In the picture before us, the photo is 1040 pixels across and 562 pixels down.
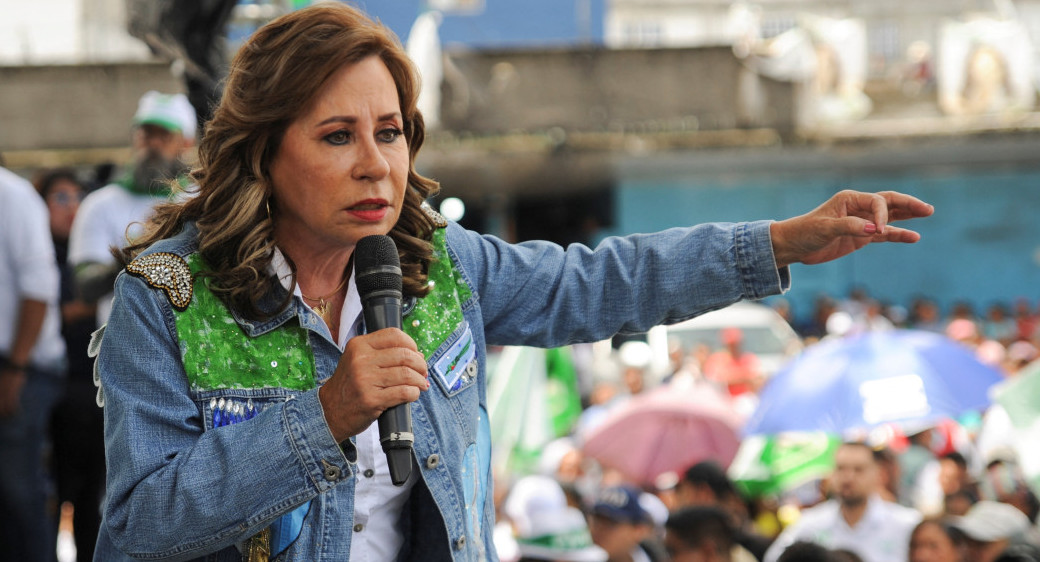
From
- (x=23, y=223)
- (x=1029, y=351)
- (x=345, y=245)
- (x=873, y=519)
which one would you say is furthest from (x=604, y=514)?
(x=1029, y=351)

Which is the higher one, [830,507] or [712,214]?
[830,507]

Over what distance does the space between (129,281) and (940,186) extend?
2390 centimetres

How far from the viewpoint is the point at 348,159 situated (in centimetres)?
235

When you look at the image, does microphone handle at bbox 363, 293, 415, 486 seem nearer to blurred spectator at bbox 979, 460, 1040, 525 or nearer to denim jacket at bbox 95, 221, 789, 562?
denim jacket at bbox 95, 221, 789, 562

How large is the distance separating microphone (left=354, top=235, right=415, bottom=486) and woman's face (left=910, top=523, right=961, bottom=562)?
4.73 metres

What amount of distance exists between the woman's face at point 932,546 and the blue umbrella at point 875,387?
1.54m

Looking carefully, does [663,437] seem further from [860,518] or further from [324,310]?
[324,310]

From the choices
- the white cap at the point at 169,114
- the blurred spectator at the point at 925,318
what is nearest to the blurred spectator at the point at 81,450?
the white cap at the point at 169,114

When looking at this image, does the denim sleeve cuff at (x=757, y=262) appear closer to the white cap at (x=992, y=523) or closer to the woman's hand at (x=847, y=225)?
the woman's hand at (x=847, y=225)

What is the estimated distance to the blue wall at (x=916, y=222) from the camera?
2397cm

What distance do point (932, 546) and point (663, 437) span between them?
3446 mm

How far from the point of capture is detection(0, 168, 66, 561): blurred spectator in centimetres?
444

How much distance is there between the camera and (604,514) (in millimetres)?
6773

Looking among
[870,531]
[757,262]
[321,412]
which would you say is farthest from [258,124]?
[870,531]
